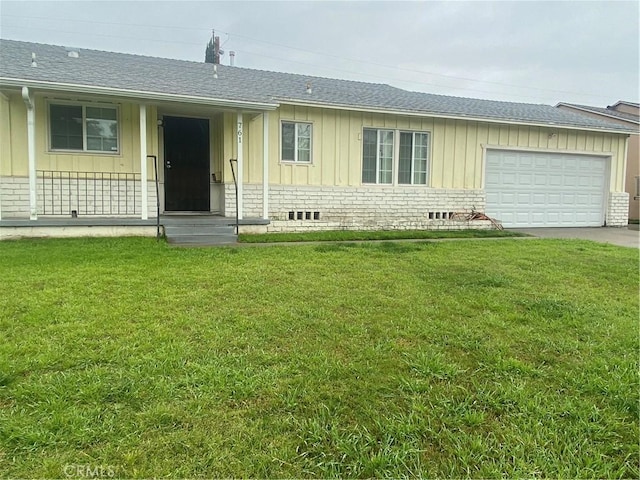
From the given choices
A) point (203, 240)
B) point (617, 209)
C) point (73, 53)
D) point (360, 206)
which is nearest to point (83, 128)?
point (73, 53)

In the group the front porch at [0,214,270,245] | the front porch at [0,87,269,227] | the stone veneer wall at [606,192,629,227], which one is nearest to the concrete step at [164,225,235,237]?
the front porch at [0,214,270,245]

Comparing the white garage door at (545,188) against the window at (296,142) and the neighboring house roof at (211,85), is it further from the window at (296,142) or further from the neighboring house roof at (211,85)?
the window at (296,142)

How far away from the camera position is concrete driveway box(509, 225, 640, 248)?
1005 cm

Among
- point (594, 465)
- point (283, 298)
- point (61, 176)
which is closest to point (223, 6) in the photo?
point (61, 176)

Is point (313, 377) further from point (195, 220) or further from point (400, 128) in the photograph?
point (400, 128)

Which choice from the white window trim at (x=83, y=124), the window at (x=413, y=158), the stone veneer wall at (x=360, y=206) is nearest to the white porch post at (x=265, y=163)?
the stone veneer wall at (x=360, y=206)

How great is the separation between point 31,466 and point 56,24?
26070mm

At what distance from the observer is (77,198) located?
929 centimetres

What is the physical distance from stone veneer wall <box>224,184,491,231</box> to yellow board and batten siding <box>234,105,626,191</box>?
A: 0.26 meters

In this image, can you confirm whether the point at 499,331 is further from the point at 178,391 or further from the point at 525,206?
the point at 525,206

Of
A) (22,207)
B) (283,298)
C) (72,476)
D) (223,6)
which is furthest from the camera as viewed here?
(223,6)

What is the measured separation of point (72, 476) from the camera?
5.78 feet

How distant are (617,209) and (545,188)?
2.66m

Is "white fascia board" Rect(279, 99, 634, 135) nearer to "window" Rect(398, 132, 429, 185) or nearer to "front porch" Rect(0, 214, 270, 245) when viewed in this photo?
"window" Rect(398, 132, 429, 185)
